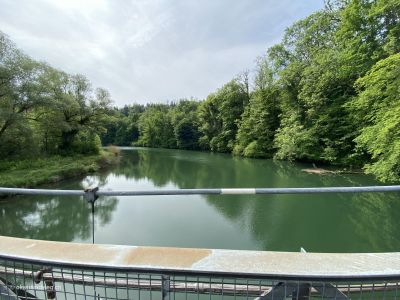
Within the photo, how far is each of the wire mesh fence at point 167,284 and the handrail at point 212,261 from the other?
0.05 ft

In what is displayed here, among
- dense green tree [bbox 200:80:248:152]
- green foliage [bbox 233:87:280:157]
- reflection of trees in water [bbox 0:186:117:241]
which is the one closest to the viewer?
reflection of trees in water [bbox 0:186:117:241]

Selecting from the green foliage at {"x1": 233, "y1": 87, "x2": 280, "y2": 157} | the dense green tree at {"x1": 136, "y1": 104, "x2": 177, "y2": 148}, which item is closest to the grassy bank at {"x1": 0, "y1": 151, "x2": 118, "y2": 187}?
the green foliage at {"x1": 233, "y1": 87, "x2": 280, "y2": 157}

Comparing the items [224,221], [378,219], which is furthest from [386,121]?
[224,221]

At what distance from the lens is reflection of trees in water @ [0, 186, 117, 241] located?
7.79 meters

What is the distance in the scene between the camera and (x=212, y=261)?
1.04m

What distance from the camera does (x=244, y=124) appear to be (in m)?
30.3

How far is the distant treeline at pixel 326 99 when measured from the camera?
10094 millimetres

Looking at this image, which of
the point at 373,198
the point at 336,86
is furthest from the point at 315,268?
the point at 336,86

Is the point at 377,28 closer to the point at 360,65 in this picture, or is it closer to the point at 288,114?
the point at 360,65

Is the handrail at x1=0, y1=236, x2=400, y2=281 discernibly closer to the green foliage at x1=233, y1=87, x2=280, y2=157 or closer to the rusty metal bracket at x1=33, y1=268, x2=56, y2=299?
the rusty metal bracket at x1=33, y1=268, x2=56, y2=299

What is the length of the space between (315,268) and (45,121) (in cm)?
2043

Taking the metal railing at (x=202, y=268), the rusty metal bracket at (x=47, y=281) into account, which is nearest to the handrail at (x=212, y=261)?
the metal railing at (x=202, y=268)

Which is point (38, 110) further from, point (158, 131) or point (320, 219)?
point (158, 131)

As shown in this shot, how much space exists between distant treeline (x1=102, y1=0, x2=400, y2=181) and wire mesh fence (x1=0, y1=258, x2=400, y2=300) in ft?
30.1
